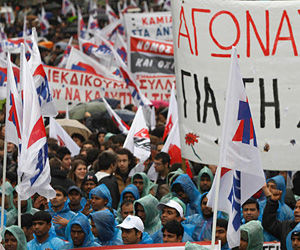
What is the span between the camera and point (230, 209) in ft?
24.4

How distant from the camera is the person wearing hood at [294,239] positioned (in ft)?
27.4

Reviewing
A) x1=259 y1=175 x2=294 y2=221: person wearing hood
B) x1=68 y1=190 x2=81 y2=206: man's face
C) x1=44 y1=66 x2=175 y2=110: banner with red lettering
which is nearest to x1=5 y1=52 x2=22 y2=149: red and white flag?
x1=68 y1=190 x2=81 y2=206: man's face

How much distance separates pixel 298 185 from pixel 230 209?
3925 mm

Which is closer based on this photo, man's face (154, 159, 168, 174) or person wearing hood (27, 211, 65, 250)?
person wearing hood (27, 211, 65, 250)

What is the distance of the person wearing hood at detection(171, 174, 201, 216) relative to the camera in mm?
10117

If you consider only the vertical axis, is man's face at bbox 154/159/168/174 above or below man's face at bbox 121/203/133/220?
above

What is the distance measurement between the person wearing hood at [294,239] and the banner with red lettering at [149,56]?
30.4 ft

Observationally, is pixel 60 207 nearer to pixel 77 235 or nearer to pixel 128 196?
pixel 128 196

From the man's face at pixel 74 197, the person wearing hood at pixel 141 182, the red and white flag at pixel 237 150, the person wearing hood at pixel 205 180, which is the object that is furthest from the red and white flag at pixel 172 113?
the red and white flag at pixel 237 150

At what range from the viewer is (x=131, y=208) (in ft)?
32.3

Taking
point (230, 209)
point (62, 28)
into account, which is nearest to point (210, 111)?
point (230, 209)

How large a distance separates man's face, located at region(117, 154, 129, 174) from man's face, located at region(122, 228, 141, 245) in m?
2.92

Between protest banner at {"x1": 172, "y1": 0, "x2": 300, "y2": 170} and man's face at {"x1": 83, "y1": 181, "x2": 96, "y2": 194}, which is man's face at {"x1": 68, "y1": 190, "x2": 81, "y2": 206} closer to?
man's face at {"x1": 83, "y1": 181, "x2": 96, "y2": 194}

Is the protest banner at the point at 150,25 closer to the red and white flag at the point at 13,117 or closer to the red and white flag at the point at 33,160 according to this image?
the red and white flag at the point at 13,117
